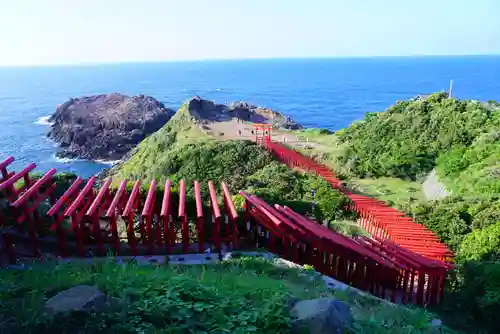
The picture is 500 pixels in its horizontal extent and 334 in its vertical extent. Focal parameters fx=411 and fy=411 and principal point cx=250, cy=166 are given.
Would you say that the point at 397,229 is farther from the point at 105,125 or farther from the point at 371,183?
the point at 105,125

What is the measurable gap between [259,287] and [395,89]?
151977 millimetres

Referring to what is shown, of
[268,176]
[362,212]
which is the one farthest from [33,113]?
[362,212]

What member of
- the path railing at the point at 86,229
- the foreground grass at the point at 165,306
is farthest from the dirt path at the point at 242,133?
the foreground grass at the point at 165,306

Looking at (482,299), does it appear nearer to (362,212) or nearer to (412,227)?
(412,227)

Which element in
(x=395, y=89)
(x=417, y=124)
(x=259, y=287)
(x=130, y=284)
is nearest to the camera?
(x=130, y=284)

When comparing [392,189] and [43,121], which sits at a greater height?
[392,189]

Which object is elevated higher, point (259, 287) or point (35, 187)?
point (35, 187)

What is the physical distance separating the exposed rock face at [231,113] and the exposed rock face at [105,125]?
20.3m

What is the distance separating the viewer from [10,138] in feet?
258

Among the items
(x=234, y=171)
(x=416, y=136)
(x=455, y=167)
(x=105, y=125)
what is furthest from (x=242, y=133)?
(x=105, y=125)

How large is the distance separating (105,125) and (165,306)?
2729 inches

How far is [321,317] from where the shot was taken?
6188 mm

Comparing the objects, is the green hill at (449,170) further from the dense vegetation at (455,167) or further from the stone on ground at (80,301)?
the stone on ground at (80,301)

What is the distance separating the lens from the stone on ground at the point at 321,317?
612 centimetres
